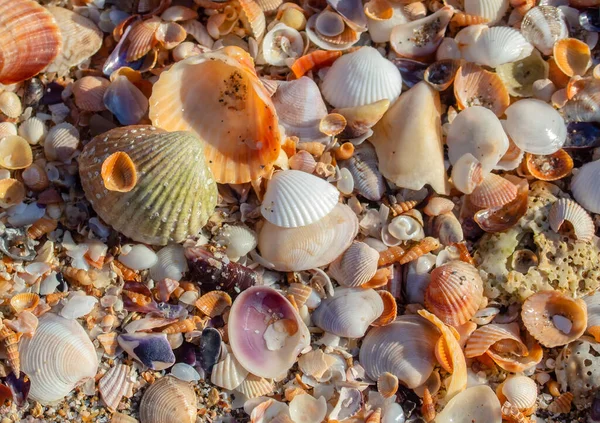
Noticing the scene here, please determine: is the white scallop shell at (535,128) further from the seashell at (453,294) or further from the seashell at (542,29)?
the seashell at (453,294)

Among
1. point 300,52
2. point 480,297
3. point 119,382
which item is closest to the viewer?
point 119,382

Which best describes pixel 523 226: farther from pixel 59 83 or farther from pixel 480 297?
pixel 59 83

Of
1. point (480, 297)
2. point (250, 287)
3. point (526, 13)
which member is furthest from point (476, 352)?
point (526, 13)

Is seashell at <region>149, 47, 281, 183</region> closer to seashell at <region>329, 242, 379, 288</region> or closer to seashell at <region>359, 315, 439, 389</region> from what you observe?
seashell at <region>329, 242, 379, 288</region>

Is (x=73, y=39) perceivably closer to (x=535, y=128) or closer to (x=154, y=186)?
(x=154, y=186)

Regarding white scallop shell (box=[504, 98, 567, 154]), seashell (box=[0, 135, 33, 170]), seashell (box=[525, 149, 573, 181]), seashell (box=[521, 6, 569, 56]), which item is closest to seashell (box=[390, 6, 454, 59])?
seashell (box=[521, 6, 569, 56])

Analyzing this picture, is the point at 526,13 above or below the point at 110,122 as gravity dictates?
above
